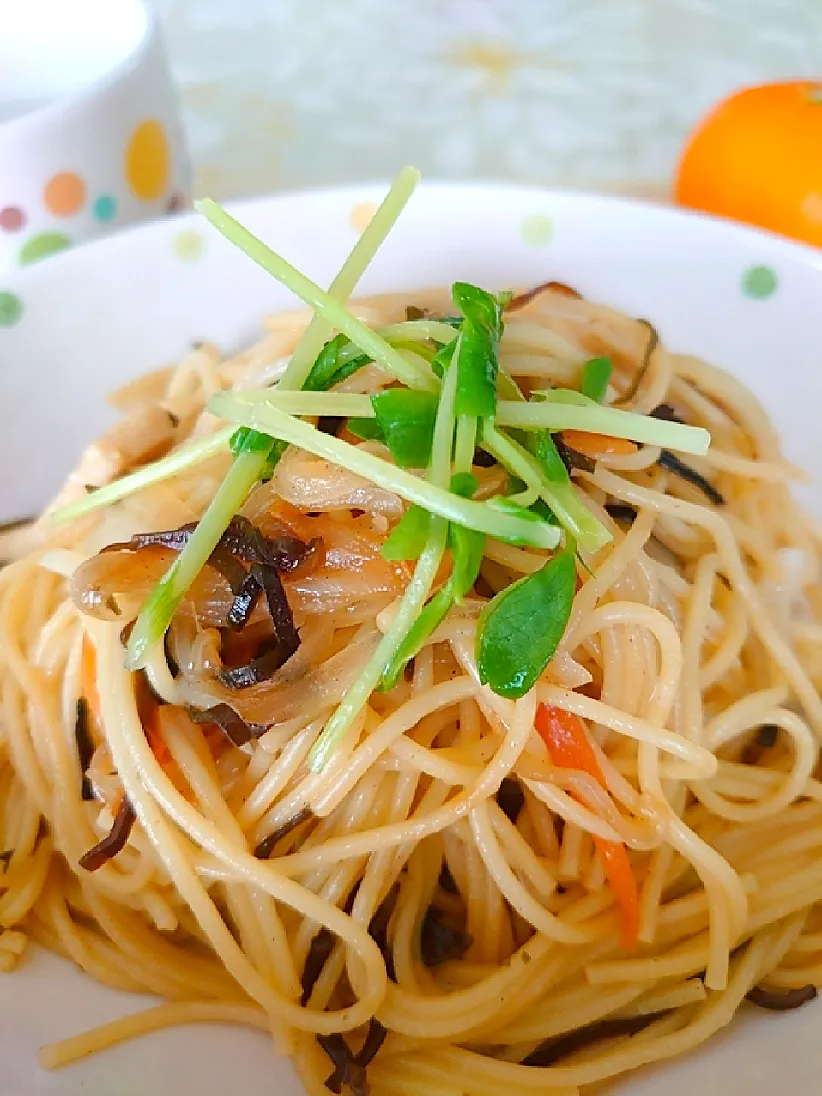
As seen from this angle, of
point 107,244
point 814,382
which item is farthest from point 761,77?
point 107,244

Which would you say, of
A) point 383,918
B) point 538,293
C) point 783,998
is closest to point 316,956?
point 383,918

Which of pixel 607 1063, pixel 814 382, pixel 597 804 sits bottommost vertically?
pixel 607 1063

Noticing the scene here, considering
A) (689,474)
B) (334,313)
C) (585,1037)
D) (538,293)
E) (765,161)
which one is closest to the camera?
(334,313)

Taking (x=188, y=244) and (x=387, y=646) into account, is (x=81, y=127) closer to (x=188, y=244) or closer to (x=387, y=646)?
(x=188, y=244)

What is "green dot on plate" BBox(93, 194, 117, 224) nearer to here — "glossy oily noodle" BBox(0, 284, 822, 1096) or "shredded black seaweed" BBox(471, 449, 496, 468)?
"glossy oily noodle" BBox(0, 284, 822, 1096)

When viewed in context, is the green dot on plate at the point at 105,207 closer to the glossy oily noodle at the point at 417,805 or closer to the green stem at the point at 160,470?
the glossy oily noodle at the point at 417,805

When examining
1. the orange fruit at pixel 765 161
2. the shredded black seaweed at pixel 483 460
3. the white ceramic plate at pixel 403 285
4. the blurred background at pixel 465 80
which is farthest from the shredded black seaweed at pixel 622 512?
the blurred background at pixel 465 80

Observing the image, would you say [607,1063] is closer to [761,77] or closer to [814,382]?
[814,382]
